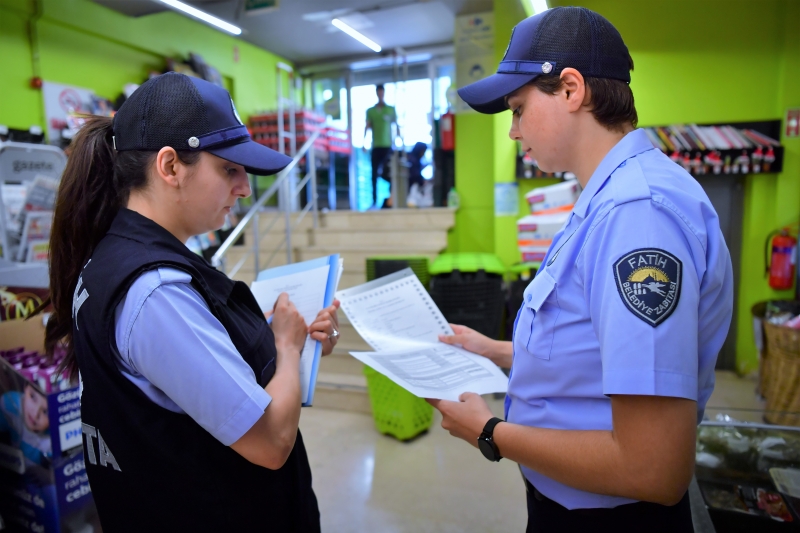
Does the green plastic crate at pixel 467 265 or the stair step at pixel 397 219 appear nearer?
the green plastic crate at pixel 467 265

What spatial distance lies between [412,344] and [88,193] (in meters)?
0.77

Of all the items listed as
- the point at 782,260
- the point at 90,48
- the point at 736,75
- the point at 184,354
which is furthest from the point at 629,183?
the point at 90,48

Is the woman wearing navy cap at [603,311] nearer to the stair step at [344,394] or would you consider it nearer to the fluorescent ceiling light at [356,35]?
the stair step at [344,394]

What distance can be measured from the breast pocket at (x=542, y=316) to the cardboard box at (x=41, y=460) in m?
1.55

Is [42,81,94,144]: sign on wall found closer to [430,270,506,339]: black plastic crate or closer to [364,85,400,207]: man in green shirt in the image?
[364,85,400,207]: man in green shirt

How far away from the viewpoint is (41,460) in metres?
1.60

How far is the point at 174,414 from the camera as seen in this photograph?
31.4 inches

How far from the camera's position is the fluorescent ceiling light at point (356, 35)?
19.7 feet

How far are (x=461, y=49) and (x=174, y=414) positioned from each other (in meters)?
5.01

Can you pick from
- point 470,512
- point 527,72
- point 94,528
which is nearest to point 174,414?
point 527,72

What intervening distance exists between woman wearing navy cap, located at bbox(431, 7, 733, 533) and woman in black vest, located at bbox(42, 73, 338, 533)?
15.2 inches

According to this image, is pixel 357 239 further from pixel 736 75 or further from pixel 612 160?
pixel 612 160

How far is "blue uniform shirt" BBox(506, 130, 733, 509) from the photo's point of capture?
1.91ft

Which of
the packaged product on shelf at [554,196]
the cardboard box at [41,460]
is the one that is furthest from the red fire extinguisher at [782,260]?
the cardboard box at [41,460]
